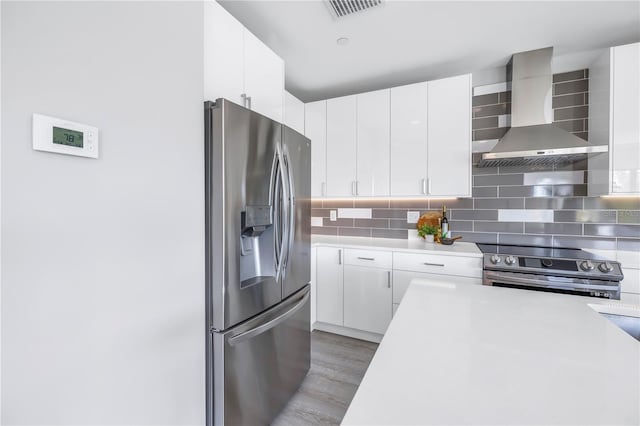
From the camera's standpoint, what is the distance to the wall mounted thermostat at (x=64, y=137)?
Result: 2.40ft

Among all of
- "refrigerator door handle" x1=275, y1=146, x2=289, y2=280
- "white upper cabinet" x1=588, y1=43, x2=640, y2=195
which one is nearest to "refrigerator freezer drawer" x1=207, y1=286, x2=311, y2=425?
"refrigerator door handle" x1=275, y1=146, x2=289, y2=280

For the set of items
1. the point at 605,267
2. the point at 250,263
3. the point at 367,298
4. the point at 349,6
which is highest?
the point at 349,6

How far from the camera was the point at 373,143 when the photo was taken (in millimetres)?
2729

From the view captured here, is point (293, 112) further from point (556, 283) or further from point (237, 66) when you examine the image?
point (556, 283)

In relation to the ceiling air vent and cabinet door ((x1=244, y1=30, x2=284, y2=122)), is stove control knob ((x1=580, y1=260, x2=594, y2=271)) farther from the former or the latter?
cabinet door ((x1=244, y1=30, x2=284, y2=122))

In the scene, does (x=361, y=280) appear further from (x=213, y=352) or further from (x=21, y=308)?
(x=21, y=308)

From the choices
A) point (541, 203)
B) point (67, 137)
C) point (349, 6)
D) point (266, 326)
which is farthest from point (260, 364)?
point (541, 203)

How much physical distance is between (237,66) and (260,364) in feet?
5.38

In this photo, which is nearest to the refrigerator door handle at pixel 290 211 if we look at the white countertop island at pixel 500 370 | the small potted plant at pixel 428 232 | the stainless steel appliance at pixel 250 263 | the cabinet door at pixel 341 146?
the stainless steel appliance at pixel 250 263

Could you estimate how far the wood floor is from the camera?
63.9 inches

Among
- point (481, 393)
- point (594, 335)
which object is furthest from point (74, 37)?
point (594, 335)

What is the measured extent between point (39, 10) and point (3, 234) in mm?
610

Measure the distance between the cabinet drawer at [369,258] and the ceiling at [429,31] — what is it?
1693mm

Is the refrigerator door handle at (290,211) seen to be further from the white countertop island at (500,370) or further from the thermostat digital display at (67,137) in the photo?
the thermostat digital display at (67,137)
